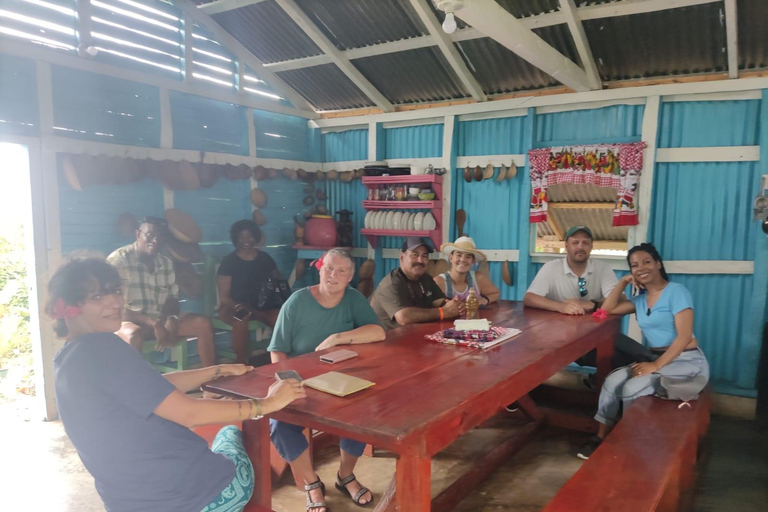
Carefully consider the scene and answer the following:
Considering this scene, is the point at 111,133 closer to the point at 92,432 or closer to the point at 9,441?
the point at 9,441

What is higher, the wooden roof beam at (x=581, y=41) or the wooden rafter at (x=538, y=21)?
the wooden rafter at (x=538, y=21)

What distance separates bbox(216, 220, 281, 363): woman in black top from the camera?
499 cm

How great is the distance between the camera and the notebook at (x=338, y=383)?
1.97 m

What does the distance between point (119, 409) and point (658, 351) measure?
127 inches

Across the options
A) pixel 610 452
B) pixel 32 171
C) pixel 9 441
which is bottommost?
pixel 9 441

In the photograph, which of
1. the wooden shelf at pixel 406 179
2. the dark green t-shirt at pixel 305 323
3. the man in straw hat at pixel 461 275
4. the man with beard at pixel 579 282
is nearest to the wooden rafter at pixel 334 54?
the wooden shelf at pixel 406 179

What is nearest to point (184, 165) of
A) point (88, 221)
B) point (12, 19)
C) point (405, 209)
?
point (88, 221)

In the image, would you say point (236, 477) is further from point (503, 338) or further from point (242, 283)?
point (242, 283)

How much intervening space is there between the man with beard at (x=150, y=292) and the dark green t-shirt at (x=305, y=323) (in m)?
1.89

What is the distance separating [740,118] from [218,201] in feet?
16.1

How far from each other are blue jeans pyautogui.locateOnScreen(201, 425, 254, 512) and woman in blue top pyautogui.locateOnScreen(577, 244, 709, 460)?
2.41 meters

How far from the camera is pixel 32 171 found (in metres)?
4.08

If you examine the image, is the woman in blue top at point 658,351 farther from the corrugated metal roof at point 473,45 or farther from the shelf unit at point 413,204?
the shelf unit at point 413,204

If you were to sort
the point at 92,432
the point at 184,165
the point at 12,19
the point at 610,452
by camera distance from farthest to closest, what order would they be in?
the point at 184,165, the point at 12,19, the point at 610,452, the point at 92,432
